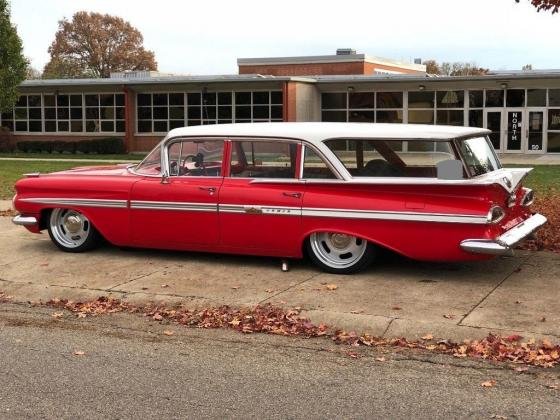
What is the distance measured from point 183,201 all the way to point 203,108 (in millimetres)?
28279

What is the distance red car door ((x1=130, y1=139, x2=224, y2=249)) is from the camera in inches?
306

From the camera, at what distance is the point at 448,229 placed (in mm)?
6797

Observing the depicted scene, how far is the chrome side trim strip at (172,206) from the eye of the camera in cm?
772

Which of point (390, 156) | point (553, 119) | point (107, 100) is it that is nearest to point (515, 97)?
point (553, 119)

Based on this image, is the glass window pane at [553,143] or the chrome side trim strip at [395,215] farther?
the glass window pane at [553,143]

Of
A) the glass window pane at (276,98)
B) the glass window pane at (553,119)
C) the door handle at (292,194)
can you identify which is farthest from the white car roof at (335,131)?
the glass window pane at (276,98)

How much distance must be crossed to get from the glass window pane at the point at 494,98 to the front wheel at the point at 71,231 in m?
26.6

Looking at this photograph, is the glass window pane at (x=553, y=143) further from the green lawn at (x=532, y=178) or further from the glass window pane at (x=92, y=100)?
the glass window pane at (x=92, y=100)

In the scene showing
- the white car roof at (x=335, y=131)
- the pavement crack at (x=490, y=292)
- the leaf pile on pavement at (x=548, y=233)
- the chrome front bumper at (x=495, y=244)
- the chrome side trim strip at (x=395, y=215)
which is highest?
the white car roof at (x=335, y=131)

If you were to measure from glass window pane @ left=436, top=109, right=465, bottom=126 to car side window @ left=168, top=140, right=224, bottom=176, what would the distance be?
26.4 m

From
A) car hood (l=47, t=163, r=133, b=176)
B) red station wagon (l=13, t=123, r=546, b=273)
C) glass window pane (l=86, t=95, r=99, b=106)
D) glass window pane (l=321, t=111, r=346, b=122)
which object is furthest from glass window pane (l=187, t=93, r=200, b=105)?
red station wagon (l=13, t=123, r=546, b=273)

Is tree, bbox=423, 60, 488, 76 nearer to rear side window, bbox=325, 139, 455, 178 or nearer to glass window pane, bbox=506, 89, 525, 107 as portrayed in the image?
glass window pane, bbox=506, 89, 525, 107

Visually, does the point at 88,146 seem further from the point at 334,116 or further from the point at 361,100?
the point at 361,100

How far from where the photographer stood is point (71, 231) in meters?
8.73
